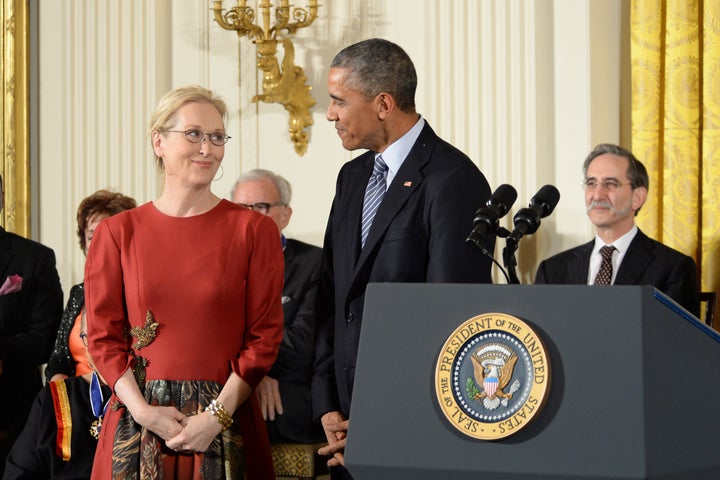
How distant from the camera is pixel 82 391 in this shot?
4.13 m

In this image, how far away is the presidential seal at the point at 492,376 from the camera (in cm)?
184

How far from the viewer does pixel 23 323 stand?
4770 mm

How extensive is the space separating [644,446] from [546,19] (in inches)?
140

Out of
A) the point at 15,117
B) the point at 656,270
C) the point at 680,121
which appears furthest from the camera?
the point at 15,117

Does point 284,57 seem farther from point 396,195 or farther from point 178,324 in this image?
point 178,324

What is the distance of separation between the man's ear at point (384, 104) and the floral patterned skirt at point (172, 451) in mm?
848

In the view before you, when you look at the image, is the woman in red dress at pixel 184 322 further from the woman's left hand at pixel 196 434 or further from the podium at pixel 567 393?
the podium at pixel 567 393

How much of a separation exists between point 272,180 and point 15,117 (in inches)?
58.5

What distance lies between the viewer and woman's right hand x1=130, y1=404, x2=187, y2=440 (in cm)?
270

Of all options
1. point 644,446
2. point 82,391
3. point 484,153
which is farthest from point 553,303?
point 484,153

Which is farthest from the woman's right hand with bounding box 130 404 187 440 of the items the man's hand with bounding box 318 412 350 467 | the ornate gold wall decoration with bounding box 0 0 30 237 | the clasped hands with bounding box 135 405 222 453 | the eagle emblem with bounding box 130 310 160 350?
the ornate gold wall decoration with bounding box 0 0 30 237

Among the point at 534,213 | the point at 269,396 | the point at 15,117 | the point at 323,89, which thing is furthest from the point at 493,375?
the point at 15,117

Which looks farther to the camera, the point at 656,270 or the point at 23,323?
the point at 23,323

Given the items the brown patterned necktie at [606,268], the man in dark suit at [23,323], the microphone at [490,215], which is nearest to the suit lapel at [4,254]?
the man in dark suit at [23,323]
